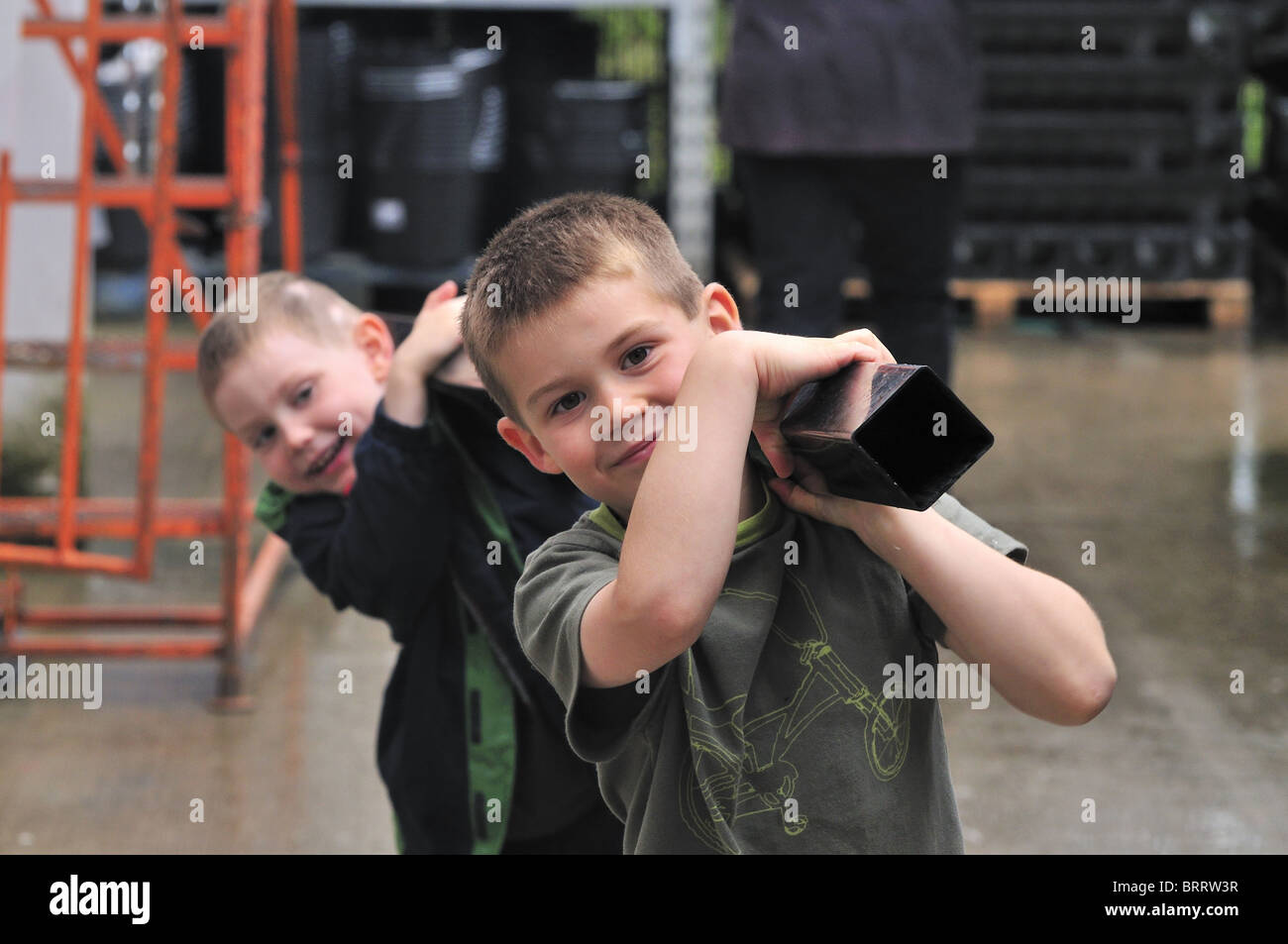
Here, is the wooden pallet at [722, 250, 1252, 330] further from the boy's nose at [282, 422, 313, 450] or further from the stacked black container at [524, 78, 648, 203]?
the boy's nose at [282, 422, 313, 450]

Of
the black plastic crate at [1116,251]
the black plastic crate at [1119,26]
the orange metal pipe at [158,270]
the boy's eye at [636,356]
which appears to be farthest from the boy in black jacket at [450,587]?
the black plastic crate at [1119,26]

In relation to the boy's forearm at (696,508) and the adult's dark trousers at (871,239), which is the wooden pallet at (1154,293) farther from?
the boy's forearm at (696,508)

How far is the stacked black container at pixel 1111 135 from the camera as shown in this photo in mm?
7594

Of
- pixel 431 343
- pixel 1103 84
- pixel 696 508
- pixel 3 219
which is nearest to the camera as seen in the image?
pixel 696 508

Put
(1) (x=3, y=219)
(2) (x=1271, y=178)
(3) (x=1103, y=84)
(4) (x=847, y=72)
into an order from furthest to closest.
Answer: (3) (x=1103, y=84), (2) (x=1271, y=178), (4) (x=847, y=72), (1) (x=3, y=219)

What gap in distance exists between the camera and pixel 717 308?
1123mm

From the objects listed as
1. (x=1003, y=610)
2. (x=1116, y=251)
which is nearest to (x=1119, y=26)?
(x=1116, y=251)

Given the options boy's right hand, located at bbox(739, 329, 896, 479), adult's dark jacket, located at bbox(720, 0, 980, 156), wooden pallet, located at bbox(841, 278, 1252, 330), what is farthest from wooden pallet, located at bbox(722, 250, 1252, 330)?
boy's right hand, located at bbox(739, 329, 896, 479)

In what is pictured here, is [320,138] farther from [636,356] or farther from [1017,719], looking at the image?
[636,356]

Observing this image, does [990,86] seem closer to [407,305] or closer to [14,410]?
[407,305]

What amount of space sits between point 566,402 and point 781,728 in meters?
0.27

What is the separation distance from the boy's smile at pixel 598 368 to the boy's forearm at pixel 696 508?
90 mm
